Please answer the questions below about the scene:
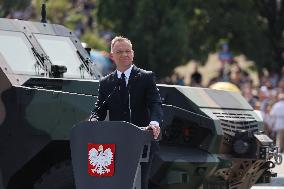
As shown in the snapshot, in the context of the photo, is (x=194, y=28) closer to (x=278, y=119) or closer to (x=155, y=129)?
(x=278, y=119)

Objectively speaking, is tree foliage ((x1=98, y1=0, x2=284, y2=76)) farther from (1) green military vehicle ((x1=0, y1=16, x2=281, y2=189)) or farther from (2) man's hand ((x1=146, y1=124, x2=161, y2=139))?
(2) man's hand ((x1=146, y1=124, x2=161, y2=139))

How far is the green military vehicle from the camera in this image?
10.1 metres

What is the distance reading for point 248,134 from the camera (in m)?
10.7

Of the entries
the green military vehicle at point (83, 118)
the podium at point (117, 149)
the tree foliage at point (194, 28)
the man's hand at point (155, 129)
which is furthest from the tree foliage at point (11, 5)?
the man's hand at point (155, 129)

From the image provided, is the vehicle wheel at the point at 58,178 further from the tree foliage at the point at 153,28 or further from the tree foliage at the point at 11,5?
the tree foliage at the point at 153,28

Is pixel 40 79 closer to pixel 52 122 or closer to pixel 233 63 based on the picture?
pixel 52 122

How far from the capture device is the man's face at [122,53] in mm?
9047

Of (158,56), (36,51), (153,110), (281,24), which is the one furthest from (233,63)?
(153,110)

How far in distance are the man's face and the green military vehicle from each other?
3.72 feet

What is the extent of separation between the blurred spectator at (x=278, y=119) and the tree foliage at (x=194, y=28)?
5922 millimetres

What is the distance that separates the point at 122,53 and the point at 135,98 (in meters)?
0.44

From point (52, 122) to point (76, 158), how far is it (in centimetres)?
111

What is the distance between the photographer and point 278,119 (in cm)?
2341

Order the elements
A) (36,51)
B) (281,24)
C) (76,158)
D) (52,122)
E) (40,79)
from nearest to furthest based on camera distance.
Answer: (76,158), (52,122), (40,79), (36,51), (281,24)
